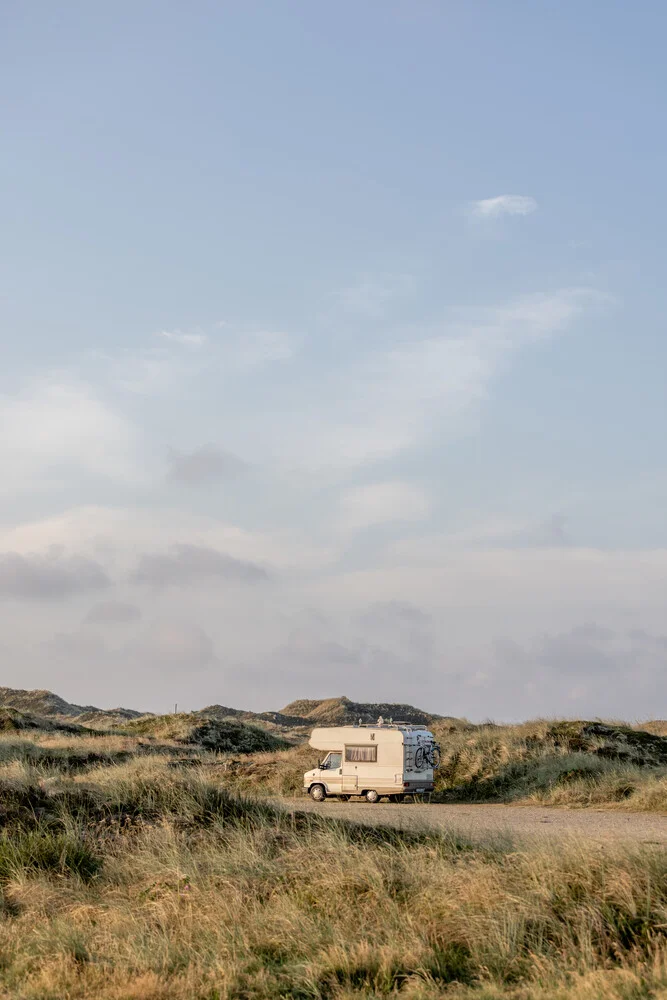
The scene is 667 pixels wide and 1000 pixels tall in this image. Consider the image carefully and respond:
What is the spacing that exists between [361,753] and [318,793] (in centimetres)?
199

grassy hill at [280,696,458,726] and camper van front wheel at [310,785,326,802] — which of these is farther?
grassy hill at [280,696,458,726]

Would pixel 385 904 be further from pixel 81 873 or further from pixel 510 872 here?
pixel 81 873

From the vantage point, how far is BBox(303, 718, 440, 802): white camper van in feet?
103

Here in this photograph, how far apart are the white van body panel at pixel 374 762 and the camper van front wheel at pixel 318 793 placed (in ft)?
0.44

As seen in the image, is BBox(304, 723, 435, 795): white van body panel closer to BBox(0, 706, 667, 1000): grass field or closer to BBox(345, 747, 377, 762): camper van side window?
BBox(345, 747, 377, 762): camper van side window

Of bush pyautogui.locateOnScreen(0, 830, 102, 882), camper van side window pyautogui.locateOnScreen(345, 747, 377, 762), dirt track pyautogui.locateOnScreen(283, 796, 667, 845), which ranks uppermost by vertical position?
camper van side window pyautogui.locateOnScreen(345, 747, 377, 762)

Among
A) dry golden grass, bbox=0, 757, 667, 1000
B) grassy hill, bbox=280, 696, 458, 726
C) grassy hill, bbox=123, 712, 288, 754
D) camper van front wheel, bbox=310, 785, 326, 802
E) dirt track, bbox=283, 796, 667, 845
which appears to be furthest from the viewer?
Result: grassy hill, bbox=280, 696, 458, 726

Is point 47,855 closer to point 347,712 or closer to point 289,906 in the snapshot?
point 289,906

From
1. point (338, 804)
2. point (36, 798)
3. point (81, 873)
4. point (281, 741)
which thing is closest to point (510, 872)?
point (81, 873)

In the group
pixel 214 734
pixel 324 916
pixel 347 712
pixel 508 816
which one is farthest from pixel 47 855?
pixel 347 712

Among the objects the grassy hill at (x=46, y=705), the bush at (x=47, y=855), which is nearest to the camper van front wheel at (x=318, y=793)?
the bush at (x=47, y=855)

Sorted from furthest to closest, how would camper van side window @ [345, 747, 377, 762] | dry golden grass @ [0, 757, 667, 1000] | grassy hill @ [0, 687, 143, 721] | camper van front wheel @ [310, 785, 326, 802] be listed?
grassy hill @ [0, 687, 143, 721], camper van front wheel @ [310, 785, 326, 802], camper van side window @ [345, 747, 377, 762], dry golden grass @ [0, 757, 667, 1000]

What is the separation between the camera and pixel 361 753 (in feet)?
106

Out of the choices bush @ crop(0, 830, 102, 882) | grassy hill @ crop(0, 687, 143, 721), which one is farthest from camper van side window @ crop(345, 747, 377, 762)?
grassy hill @ crop(0, 687, 143, 721)
